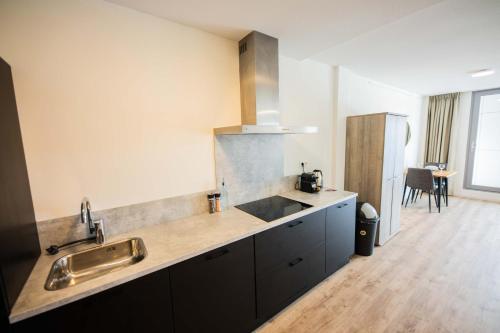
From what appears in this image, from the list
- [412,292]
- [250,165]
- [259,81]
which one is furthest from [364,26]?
[412,292]

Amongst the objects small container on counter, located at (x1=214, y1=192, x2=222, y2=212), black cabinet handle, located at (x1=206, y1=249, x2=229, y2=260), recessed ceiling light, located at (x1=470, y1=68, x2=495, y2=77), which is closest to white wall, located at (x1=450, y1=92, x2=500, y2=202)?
recessed ceiling light, located at (x1=470, y1=68, x2=495, y2=77)

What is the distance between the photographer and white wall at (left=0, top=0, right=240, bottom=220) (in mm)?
1242

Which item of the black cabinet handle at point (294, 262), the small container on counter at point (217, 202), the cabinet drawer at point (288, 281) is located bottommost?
the cabinet drawer at point (288, 281)

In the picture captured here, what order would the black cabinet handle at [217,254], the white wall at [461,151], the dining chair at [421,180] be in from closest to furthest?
the black cabinet handle at [217,254]
the dining chair at [421,180]
the white wall at [461,151]

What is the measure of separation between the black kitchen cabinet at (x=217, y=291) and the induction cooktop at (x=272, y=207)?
34 centimetres

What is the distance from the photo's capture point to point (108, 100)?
4.76ft

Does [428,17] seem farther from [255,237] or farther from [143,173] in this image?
[143,173]

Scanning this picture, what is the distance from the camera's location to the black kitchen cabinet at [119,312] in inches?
36.1

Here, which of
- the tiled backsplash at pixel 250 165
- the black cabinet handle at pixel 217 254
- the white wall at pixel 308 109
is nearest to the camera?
the black cabinet handle at pixel 217 254

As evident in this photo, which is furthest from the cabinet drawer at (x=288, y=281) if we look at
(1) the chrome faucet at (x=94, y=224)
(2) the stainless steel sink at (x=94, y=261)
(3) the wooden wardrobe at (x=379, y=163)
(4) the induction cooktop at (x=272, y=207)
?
Result: (3) the wooden wardrobe at (x=379, y=163)

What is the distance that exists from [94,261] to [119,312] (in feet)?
1.55

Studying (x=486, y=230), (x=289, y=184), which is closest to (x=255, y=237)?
(x=289, y=184)

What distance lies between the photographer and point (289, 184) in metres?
2.59

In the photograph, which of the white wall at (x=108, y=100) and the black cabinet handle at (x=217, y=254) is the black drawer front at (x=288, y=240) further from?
the white wall at (x=108, y=100)
